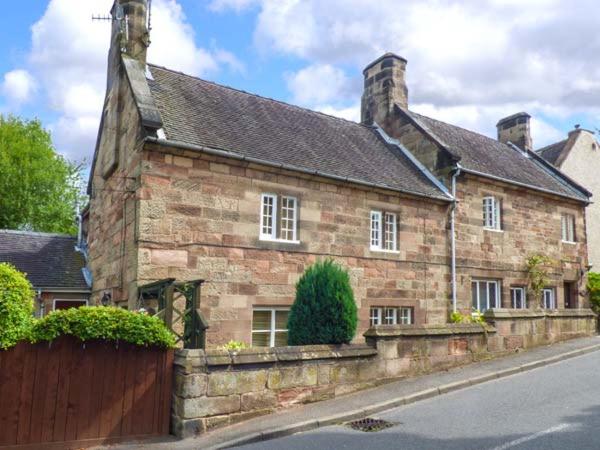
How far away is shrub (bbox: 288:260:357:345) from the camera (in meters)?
9.19

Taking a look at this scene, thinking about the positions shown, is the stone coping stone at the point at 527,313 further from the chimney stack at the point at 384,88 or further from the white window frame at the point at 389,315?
the chimney stack at the point at 384,88

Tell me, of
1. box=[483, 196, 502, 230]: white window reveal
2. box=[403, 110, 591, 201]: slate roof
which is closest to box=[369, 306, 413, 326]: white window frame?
box=[483, 196, 502, 230]: white window reveal

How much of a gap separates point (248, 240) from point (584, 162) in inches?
825

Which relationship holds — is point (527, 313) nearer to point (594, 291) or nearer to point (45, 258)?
point (594, 291)

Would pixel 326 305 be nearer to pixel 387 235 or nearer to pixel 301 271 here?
pixel 301 271

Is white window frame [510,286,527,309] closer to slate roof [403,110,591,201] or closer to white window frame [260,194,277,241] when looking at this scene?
slate roof [403,110,591,201]

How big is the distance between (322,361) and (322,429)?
53.7 inches

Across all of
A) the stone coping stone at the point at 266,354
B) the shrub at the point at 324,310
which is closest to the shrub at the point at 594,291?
the stone coping stone at the point at 266,354

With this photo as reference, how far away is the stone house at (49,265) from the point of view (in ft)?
52.1

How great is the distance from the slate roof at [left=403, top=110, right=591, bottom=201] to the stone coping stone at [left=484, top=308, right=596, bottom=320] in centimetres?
532

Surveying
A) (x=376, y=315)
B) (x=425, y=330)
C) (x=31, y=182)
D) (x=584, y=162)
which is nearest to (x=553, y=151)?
(x=584, y=162)

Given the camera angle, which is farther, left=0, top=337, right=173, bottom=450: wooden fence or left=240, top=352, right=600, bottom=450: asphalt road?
left=0, top=337, right=173, bottom=450: wooden fence

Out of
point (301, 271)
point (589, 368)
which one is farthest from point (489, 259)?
point (301, 271)

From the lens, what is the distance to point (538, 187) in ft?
63.0
